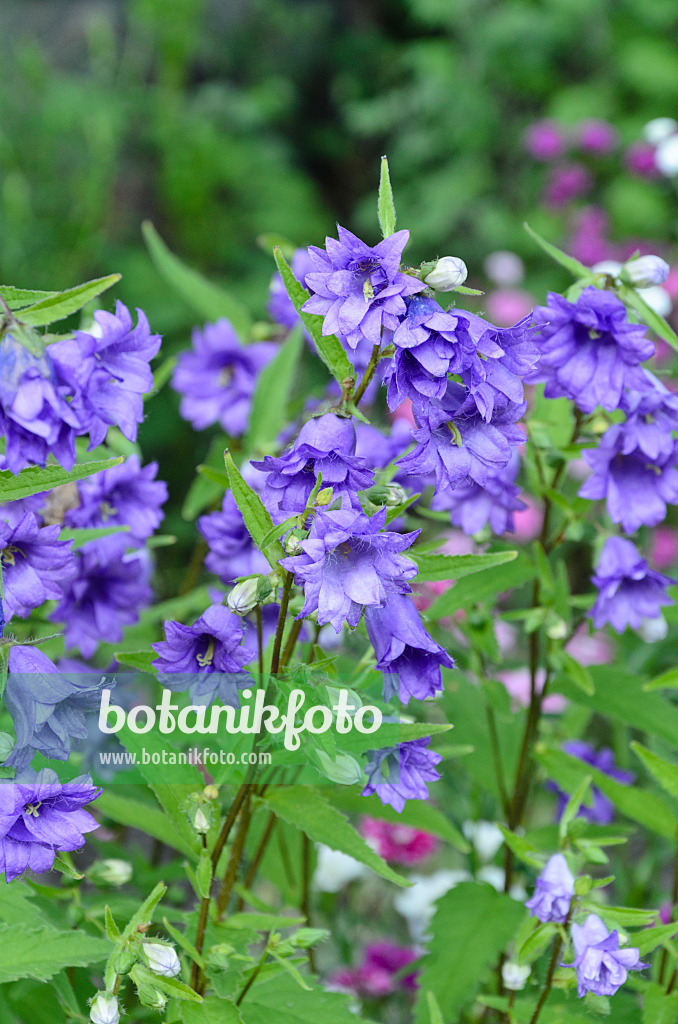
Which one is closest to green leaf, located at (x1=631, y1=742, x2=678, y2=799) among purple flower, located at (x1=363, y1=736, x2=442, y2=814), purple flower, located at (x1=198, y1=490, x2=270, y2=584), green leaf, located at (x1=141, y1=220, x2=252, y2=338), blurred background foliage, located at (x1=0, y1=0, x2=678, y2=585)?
purple flower, located at (x1=363, y1=736, x2=442, y2=814)

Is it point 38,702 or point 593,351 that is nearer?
point 38,702

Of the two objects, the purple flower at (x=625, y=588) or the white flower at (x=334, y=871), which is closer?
the purple flower at (x=625, y=588)

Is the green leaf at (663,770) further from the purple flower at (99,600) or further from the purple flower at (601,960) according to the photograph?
the purple flower at (99,600)

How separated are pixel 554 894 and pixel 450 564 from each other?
1.17 ft

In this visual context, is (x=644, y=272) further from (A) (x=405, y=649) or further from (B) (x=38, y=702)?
(B) (x=38, y=702)

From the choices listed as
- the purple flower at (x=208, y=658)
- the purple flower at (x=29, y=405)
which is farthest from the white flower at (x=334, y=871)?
the purple flower at (x=29, y=405)

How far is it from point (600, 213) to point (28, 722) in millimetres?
4044

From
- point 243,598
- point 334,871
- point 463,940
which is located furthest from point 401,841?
point 243,598

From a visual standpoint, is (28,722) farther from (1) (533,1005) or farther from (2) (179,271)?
(2) (179,271)

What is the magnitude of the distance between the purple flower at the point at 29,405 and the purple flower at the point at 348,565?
220mm

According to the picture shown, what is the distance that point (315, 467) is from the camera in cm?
85

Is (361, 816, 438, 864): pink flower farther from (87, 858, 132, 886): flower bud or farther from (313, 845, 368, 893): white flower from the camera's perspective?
(87, 858, 132, 886): flower bud

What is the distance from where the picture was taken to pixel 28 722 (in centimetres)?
83

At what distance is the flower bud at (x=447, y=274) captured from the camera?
A: 0.81m
